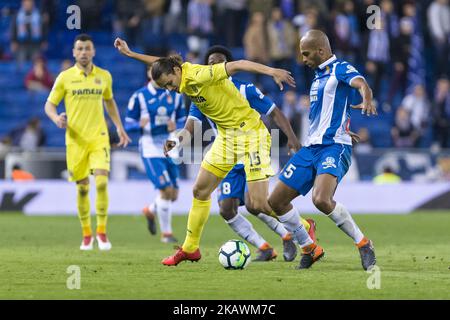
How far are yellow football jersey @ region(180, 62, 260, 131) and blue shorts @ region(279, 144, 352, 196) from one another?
0.77 metres

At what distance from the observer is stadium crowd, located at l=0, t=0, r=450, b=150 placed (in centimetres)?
2453

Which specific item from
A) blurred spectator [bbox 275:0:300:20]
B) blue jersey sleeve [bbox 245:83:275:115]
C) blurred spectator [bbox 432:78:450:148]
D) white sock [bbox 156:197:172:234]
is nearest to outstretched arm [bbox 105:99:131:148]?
white sock [bbox 156:197:172:234]

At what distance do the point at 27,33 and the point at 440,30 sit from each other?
31.8 ft

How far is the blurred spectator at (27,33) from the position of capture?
24297mm

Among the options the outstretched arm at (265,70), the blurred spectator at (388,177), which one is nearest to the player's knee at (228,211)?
the outstretched arm at (265,70)

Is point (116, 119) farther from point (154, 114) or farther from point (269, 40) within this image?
point (269, 40)

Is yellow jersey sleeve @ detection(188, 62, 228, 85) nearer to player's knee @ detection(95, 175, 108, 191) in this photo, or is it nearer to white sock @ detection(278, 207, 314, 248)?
white sock @ detection(278, 207, 314, 248)

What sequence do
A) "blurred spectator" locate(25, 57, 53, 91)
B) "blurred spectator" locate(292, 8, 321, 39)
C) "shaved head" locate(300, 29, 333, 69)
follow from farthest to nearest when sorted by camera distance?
"blurred spectator" locate(292, 8, 321, 39)
"blurred spectator" locate(25, 57, 53, 91)
"shaved head" locate(300, 29, 333, 69)

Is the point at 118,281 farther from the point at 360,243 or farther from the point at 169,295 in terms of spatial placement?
the point at 360,243

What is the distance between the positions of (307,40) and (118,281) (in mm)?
2903

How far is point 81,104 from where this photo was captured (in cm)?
1373

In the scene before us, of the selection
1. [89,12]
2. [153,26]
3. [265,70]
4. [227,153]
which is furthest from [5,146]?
[265,70]

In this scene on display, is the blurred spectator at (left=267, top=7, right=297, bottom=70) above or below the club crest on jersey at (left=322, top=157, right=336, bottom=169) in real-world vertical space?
above
